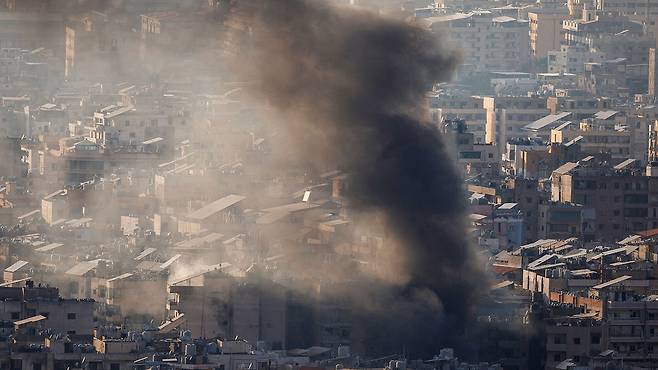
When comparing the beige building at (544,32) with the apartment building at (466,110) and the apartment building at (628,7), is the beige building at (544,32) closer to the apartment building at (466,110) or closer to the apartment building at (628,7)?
the apartment building at (628,7)

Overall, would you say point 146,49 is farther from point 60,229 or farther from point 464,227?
point 464,227

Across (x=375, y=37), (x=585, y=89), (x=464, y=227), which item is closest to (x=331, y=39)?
(x=375, y=37)

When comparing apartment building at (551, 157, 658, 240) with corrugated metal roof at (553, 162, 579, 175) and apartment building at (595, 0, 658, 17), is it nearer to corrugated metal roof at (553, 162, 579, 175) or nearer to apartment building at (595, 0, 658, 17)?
corrugated metal roof at (553, 162, 579, 175)

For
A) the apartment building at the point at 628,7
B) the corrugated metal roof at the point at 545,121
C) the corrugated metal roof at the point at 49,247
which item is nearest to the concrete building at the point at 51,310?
the corrugated metal roof at the point at 49,247

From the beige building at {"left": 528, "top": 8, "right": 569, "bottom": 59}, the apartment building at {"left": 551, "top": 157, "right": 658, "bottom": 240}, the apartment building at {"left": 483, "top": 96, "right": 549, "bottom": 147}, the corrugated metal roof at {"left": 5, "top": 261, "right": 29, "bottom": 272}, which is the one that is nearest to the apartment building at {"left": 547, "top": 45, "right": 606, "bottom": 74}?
the beige building at {"left": 528, "top": 8, "right": 569, "bottom": 59}

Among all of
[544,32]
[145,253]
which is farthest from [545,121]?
[145,253]

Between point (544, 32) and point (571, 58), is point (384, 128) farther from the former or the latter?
point (544, 32)
